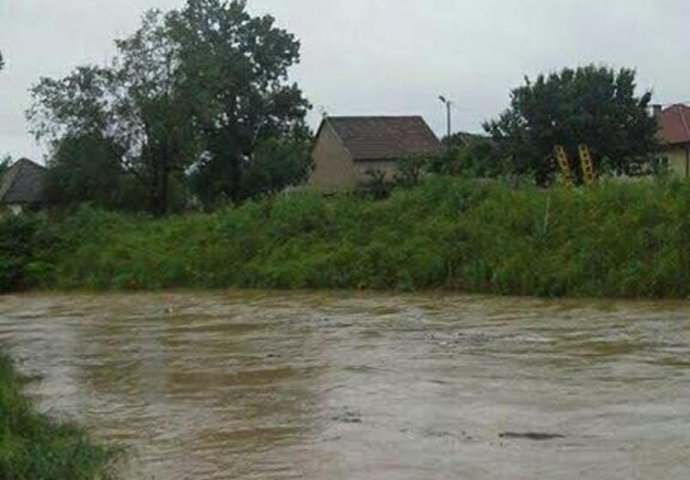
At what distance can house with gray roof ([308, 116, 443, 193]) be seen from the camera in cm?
5334

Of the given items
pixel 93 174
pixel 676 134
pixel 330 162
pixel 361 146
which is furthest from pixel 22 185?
pixel 676 134

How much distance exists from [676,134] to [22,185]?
29474mm

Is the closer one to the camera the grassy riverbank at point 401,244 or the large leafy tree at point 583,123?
the grassy riverbank at point 401,244

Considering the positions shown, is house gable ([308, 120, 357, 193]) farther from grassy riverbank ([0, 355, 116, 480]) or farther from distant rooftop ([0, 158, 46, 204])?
grassy riverbank ([0, 355, 116, 480])

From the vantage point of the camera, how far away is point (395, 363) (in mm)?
13828

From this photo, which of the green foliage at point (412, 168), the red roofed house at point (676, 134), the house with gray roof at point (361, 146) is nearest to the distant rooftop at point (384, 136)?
the house with gray roof at point (361, 146)

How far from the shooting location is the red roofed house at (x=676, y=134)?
51.6m

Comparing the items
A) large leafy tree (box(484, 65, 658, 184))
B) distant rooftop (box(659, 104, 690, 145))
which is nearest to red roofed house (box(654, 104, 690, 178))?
distant rooftop (box(659, 104, 690, 145))

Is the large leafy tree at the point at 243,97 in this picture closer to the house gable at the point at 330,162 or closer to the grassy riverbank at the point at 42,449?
the house gable at the point at 330,162

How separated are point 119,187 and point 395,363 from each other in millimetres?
28517

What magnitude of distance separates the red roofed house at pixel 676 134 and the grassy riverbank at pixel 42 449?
43.4 metres

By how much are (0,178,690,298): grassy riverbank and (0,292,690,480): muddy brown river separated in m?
1.87

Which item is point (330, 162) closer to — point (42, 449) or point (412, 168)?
point (412, 168)

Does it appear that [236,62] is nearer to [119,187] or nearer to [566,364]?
[119,187]
